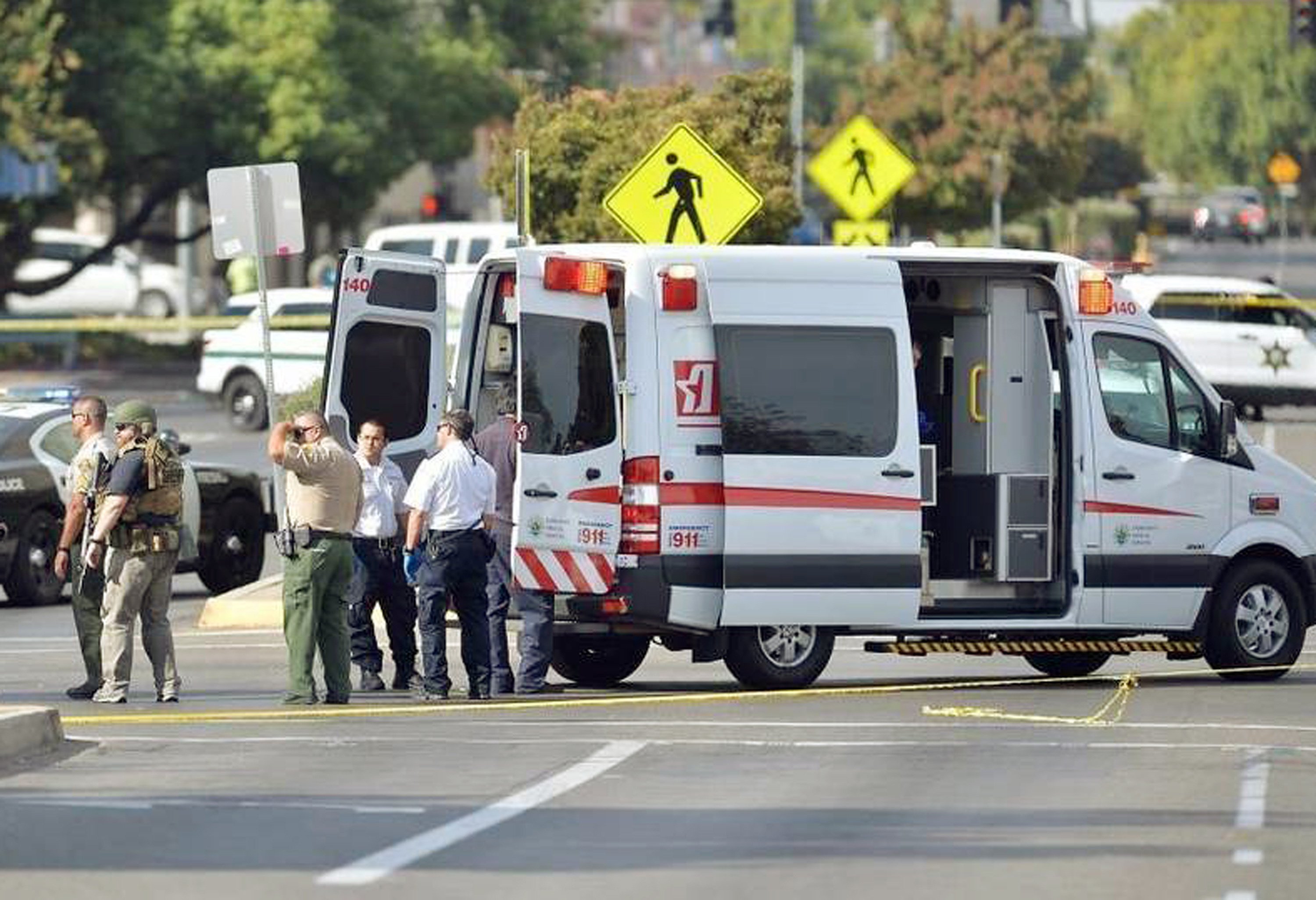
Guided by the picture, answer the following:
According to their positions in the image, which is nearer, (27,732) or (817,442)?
(27,732)

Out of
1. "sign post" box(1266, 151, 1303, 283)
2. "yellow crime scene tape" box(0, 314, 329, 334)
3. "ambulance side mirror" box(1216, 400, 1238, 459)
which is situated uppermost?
"sign post" box(1266, 151, 1303, 283)

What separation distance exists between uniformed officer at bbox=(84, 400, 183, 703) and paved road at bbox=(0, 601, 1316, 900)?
0.33m

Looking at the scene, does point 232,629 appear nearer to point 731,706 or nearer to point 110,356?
point 731,706

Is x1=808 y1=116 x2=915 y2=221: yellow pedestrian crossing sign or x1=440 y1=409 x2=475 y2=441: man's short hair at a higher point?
x1=808 y1=116 x2=915 y2=221: yellow pedestrian crossing sign

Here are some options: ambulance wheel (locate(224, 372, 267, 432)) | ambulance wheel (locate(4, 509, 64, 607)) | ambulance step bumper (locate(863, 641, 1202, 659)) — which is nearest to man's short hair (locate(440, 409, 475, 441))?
ambulance step bumper (locate(863, 641, 1202, 659))

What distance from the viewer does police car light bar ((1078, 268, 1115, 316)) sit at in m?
20.0

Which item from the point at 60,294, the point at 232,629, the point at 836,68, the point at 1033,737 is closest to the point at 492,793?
the point at 1033,737

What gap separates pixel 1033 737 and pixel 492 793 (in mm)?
3739

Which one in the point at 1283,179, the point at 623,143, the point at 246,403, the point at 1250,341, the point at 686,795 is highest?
the point at 1283,179

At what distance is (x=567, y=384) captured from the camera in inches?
753

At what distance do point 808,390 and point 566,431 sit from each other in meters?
1.39

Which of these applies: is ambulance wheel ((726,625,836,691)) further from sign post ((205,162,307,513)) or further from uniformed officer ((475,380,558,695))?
sign post ((205,162,307,513))

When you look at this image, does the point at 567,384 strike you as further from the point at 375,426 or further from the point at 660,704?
the point at 660,704

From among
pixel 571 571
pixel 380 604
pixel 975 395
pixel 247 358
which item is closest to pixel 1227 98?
pixel 247 358
